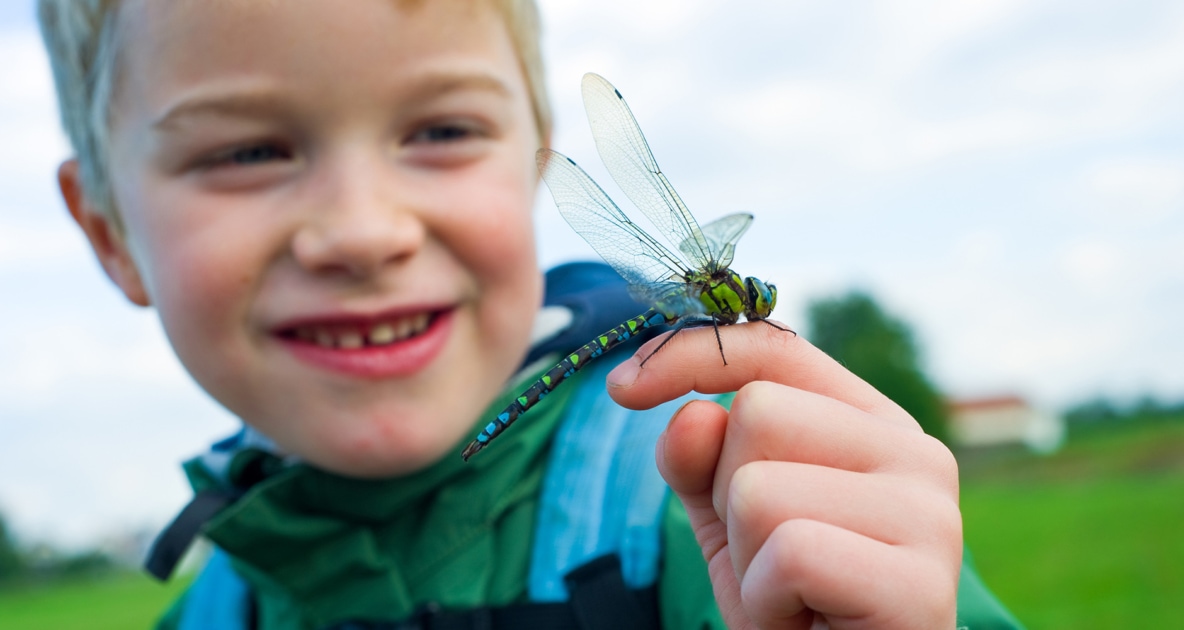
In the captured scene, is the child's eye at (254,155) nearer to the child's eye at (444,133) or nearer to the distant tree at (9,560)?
the child's eye at (444,133)

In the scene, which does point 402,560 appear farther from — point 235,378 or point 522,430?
point 235,378

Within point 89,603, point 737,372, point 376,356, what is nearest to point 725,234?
point 737,372

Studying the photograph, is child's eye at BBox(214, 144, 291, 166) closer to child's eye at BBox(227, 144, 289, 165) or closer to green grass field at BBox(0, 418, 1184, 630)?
child's eye at BBox(227, 144, 289, 165)

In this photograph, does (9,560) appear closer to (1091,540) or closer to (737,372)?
(1091,540)

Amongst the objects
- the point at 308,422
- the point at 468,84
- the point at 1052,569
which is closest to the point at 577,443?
A: the point at 308,422

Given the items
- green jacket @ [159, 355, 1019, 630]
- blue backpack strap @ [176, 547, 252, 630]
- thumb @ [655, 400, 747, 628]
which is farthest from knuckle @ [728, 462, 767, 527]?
blue backpack strap @ [176, 547, 252, 630]
